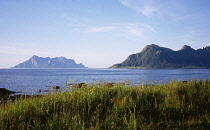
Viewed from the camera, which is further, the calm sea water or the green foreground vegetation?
the calm sea water

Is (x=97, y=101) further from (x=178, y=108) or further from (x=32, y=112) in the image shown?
(x=178, y=108)

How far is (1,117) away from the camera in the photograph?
6.20m

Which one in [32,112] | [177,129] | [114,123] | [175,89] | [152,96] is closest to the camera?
[177,129]

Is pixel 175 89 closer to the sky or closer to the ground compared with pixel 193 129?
closer to the sky

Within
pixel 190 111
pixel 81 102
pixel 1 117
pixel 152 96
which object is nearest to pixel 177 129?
pixel 190 111

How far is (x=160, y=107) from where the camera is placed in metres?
7.76

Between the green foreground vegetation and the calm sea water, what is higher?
the green foreground vegetation

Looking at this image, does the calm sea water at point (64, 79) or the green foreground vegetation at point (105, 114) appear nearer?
the green foreground vegetation at point (105, 114)

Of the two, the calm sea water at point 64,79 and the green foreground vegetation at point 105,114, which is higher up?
the green foreground vegetation at point 105,114

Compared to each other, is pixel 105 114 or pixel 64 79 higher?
pixel 105 114

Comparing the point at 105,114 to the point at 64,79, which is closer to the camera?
the point at 105,114

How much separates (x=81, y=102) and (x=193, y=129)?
4.77 metres

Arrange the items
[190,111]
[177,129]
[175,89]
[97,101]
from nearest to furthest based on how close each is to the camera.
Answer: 1. [177,129]
2. [190,111]
3. [97,101]
4. [175,89]

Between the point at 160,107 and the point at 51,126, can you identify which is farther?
the point at 160,107
